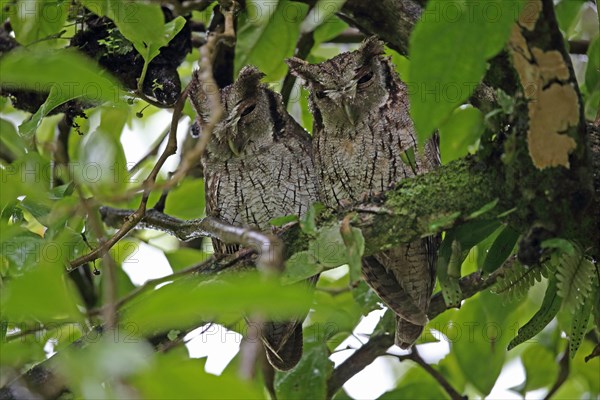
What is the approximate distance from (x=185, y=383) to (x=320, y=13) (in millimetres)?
1988

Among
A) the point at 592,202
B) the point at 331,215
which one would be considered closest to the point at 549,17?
the point at 592,202

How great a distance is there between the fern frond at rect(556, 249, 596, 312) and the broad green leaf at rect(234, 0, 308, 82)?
147cm

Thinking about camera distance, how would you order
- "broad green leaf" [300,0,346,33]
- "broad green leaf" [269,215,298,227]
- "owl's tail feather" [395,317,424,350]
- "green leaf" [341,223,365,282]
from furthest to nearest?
1. "owl's tail feather" [395,317,424,350]
2. "broad green leaf" [300,0,346,33]
3. "broad green leaf" [269,215,298,227]
4. "green leaf" [341,223,365,282]

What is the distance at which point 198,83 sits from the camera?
2.72m

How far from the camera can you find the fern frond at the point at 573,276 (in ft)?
5.27

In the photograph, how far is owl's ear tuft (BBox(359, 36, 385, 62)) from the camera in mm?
2545

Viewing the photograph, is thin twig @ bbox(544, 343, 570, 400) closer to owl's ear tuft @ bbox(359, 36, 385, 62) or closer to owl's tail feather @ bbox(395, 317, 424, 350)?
owl's tail feather @ bbox(395, 317, 424, 350)

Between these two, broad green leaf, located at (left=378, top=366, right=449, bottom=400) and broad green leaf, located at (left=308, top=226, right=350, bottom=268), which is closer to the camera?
broad green leaf, located at (left=308, top=226, right=350, bottom=268)

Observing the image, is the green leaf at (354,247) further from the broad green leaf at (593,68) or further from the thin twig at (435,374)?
the broad green leaf at (593,68)

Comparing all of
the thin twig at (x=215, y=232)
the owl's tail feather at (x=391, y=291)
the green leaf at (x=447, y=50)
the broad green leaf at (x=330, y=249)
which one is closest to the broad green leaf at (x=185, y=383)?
the thin twig at (x=215, y=232)

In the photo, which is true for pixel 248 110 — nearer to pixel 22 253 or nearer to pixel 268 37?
pixel 268 37

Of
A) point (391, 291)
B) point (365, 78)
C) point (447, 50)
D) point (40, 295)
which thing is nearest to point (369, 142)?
point (365, 78)

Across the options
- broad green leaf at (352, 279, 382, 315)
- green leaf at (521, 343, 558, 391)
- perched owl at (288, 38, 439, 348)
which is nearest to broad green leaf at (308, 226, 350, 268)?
perched owl at (288, 38, 439, 348)

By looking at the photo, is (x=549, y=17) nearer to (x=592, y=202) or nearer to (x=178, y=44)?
(x=592, y=202)
